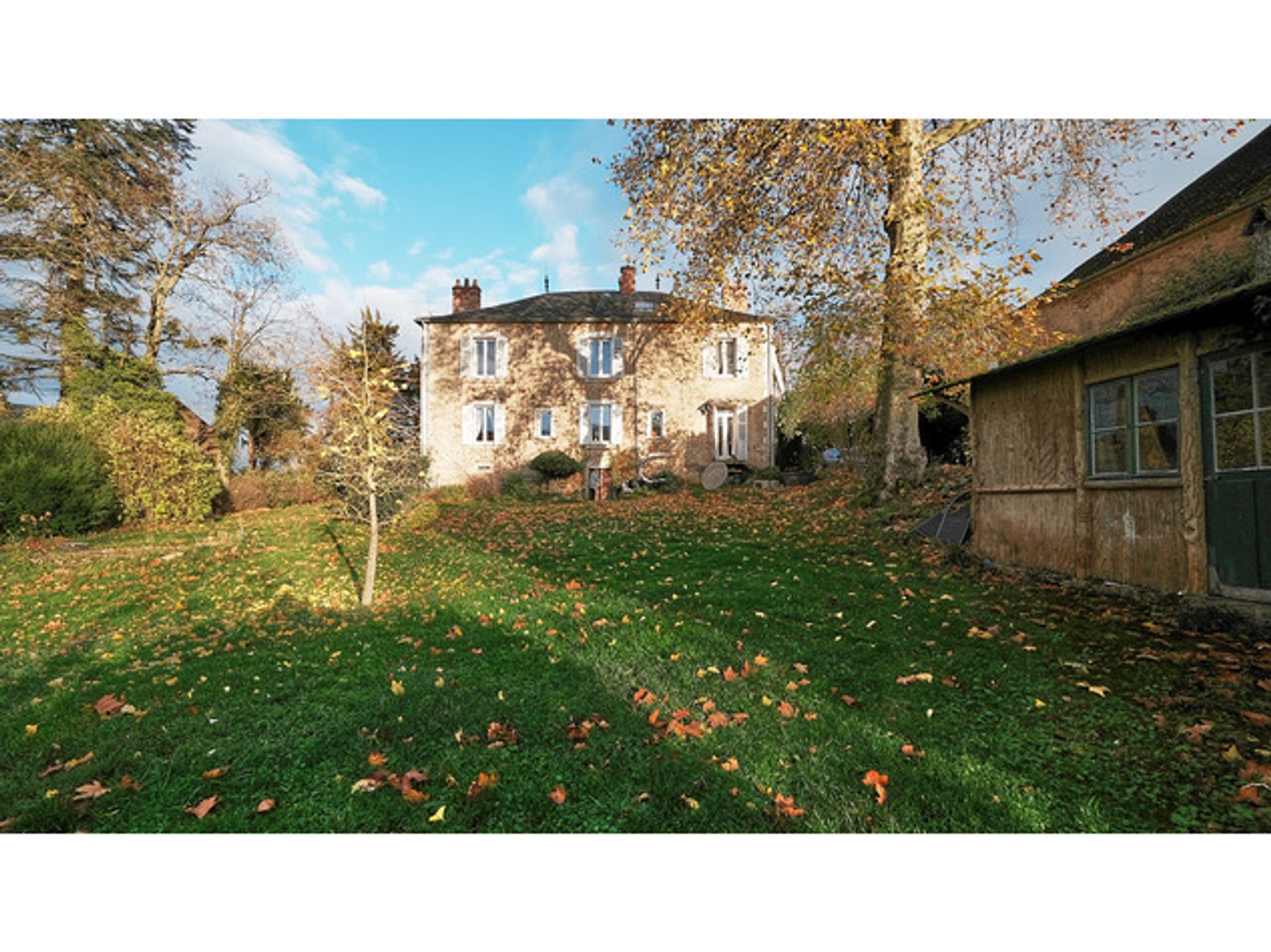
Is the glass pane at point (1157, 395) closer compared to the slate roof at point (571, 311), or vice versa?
the glass pane at point (1157, 395)

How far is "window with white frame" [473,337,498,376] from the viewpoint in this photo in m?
20.3

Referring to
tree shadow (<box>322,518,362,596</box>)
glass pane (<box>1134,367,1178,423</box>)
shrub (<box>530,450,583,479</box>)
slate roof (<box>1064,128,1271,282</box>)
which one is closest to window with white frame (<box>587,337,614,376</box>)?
shrub (<box>530,450,583,479</box>)

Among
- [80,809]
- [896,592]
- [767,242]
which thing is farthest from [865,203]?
[80,809]

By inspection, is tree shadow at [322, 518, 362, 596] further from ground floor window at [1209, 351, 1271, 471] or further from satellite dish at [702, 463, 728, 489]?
satellite dish at [702, 463, 728, 489]

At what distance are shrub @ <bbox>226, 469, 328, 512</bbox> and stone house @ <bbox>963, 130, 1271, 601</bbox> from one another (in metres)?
16.0

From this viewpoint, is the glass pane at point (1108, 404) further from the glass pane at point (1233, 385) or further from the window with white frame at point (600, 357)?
the window with white frame at point (600, 357)

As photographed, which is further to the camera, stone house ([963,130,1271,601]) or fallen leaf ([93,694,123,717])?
stone house ([963,130,1271,601])

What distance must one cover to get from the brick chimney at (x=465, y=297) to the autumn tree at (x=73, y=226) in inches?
349

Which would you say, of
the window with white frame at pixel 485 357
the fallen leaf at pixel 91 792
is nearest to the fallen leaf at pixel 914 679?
the fallen leaf at pixel 91 792

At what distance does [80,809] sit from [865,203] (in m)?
11.7

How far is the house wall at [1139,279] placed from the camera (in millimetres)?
10586
